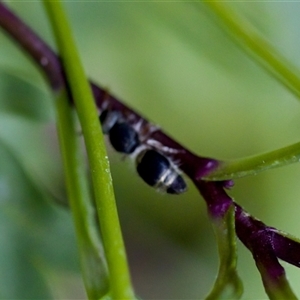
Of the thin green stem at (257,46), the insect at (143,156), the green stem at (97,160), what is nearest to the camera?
the green stem at (97,160)

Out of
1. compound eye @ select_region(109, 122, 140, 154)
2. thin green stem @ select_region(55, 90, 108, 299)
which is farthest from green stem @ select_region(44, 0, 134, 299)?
compound eye @ select_region(109, 122, 140, 154)

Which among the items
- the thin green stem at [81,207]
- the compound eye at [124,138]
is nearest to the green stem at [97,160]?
the thin green stem at [81,207]

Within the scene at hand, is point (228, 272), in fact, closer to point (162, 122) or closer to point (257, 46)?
point (257, 46)

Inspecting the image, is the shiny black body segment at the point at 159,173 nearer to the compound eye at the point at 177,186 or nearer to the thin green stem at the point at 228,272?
the compound eye at the point at 177,186

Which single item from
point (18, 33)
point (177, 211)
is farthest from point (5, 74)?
point (177, 211)

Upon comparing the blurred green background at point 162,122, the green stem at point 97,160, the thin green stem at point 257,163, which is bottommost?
the blurred green background at point 162,122

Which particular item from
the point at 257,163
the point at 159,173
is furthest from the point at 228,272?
the point at 159,173

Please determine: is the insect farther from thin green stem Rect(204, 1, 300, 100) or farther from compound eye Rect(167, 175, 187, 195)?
thin green stem Rect(204, 1, 300, 100)
